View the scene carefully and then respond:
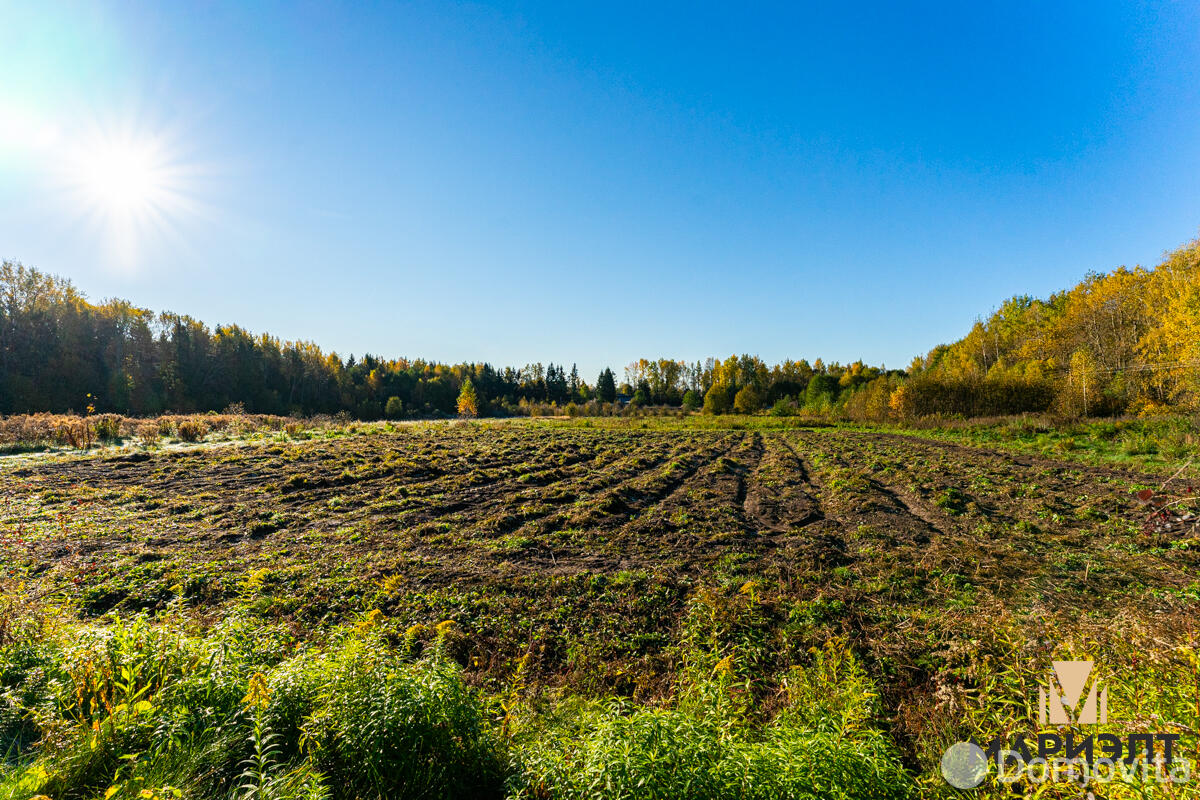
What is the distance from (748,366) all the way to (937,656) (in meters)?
88.3

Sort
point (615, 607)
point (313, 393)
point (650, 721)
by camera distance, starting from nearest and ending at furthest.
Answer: point (650, 721)
point (615, 607)
point (313, 393)

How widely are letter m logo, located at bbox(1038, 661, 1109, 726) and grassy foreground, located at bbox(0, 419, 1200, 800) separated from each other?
0.09 m

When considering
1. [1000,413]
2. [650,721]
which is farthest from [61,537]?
[1000,413]

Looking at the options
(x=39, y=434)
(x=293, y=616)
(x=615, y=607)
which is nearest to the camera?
(x=293, y=616)

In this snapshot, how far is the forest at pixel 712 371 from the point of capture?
26344 millimetres

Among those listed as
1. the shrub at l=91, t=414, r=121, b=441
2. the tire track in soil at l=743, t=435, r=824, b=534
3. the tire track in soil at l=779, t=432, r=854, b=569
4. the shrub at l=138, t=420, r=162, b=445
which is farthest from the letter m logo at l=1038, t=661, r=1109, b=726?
the shrub at l=91, t=414, r=121, b=441

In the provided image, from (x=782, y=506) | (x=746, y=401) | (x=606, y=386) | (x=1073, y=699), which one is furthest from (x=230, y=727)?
(x=606, y=386)

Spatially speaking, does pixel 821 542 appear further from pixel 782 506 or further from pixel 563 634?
pixel 563 634

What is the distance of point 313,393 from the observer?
243 ft

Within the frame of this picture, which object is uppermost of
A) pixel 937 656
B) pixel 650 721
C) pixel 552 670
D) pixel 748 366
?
pixel 748 366

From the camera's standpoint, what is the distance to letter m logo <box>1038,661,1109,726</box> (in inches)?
107

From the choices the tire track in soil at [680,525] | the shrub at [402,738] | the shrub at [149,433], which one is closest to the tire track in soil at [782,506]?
the tire track in soil at [680,525]

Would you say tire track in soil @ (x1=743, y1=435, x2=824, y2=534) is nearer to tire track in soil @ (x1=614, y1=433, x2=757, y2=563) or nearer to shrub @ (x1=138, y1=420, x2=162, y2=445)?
tire track in soil @ (x1=614, y1=433, x2=757, y2=563)

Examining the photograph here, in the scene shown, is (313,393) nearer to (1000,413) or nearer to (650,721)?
(650,721)
